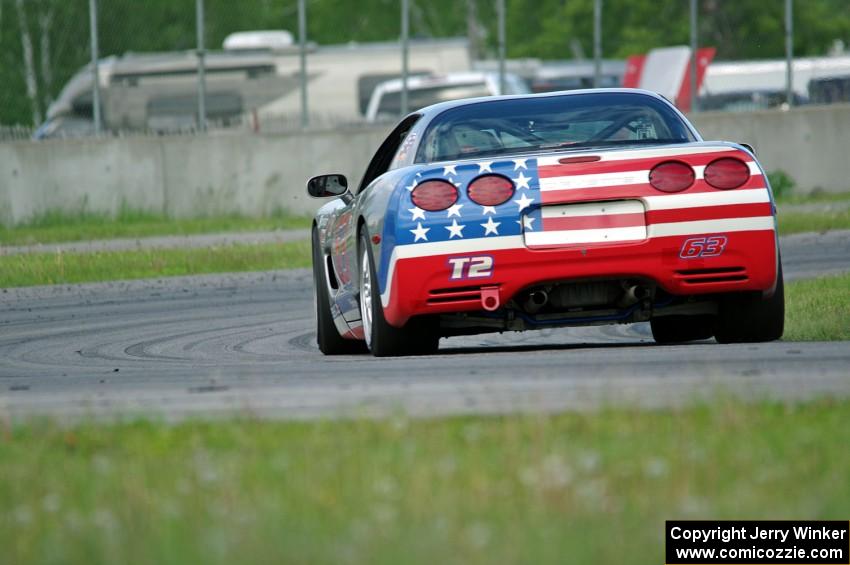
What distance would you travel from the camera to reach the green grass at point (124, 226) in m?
21.3

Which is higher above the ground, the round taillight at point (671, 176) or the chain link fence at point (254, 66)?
the round taillight at point (671, 176)

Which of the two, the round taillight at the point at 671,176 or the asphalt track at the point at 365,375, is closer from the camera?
the asphalt track at the point at 365,375

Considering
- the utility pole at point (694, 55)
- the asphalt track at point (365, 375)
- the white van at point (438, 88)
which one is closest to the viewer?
the asphalt track at point (365, 375)

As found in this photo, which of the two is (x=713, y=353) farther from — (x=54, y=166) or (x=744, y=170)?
(x=54, y=166)

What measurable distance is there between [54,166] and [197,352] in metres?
13.8

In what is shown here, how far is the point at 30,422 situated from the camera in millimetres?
5551

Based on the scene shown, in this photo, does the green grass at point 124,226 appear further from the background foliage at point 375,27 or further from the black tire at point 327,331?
the black tire at point 327,331

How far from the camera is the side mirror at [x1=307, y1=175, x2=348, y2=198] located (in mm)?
9594

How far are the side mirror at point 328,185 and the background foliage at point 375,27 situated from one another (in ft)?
37.0

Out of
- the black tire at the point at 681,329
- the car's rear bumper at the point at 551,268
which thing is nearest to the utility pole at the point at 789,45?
the black tire at the point at 681,329

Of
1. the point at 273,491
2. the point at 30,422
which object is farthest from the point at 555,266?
the point at 273,491

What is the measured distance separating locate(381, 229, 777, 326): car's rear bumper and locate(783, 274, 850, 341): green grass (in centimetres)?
125

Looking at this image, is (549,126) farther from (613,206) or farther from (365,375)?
(365,375)

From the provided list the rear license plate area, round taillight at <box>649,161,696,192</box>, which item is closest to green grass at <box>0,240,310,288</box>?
the rear license plate area
